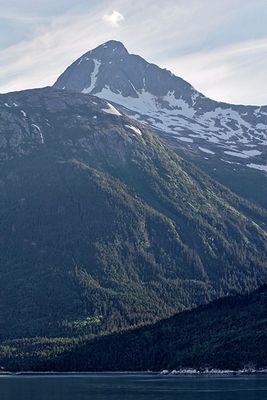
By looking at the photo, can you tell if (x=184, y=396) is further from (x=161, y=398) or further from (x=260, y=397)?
(x=260, y=397)

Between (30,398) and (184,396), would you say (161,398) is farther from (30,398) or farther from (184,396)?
(30,398)

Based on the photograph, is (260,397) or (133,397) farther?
(133,397)

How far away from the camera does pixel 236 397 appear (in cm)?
18738

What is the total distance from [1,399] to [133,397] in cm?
3367

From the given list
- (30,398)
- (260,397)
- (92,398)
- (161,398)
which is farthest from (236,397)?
(30,398)

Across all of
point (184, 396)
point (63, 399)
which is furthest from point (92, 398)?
point (184, 396)

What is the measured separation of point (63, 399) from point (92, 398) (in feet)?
24.7

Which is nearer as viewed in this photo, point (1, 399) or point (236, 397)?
point (236, 397)

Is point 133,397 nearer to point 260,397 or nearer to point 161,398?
point 161,398

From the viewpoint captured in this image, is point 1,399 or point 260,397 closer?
point 260,397

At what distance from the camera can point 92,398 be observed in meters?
196

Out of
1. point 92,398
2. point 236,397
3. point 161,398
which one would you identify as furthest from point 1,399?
point 236,397

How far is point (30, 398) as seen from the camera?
646ft

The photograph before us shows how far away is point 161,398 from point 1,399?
41.0 metres
